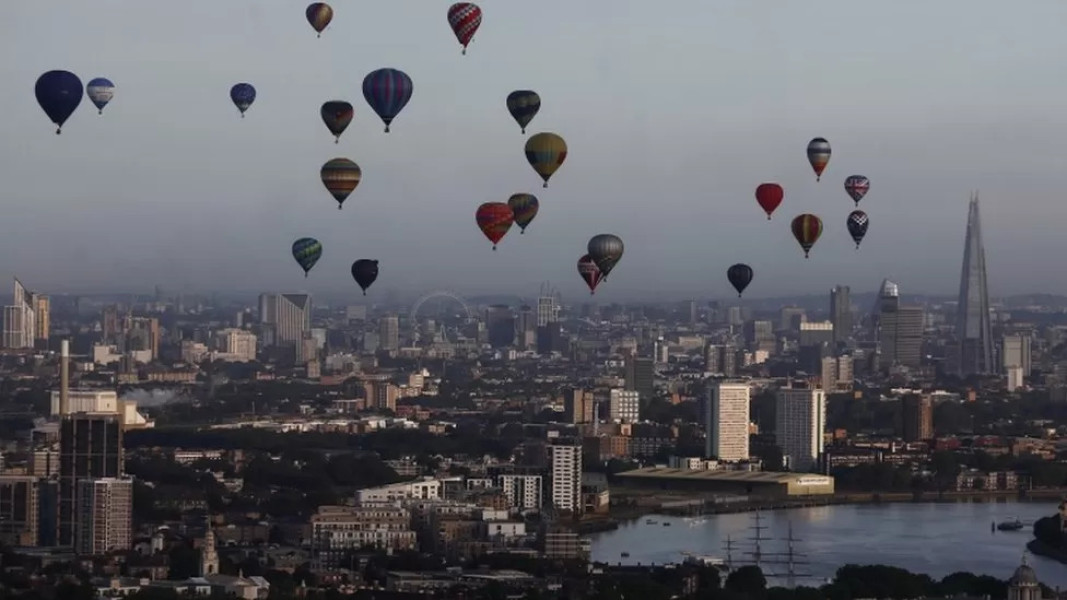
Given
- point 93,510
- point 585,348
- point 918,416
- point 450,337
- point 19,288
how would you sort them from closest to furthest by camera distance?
point 93,510, point 918,416, point 19,288, point 585,348, point 450,337

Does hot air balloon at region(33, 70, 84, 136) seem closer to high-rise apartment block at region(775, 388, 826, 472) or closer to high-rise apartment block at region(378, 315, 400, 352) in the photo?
high-rise apartment block at region(775, 388, 826, 472)

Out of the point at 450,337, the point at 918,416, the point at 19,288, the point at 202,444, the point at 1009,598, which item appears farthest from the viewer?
the point at 450,337

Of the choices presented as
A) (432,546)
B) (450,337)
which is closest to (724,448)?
(432,546)

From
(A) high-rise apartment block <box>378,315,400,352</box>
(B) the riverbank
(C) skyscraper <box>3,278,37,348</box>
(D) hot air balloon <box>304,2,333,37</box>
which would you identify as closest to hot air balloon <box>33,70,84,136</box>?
(D) hot air balloon <box>304,2,333,37</box>

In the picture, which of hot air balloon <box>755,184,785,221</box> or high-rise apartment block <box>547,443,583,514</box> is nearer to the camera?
hot air balloon <box>755,184,785,221</box>

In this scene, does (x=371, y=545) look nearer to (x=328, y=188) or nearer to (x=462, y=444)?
(x=328, y=188)

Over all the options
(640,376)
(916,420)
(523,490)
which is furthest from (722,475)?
(640,376)
